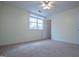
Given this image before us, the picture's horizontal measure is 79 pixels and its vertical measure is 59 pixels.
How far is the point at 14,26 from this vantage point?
19.2 feet

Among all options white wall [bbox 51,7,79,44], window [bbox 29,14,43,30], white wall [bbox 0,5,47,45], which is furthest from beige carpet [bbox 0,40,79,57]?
window [bbox 29,14,43,30]

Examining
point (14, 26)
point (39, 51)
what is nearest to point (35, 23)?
point (14, 26)

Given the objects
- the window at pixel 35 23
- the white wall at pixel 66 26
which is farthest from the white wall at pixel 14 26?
the white wall at pixel 66 26

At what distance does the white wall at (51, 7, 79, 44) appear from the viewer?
614cm

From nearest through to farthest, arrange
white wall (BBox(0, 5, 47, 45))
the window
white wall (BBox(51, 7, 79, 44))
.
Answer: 1. white wall (BBox(0, 5, 47, 45))
2. white wall (BBox(51, 7, 79, 44))
3. the window

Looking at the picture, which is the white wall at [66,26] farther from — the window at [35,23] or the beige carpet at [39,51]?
the beige carpet at [39,51]

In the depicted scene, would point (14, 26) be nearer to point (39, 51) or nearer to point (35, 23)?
point (35, 23)

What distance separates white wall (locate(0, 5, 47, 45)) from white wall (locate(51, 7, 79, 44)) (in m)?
2.00

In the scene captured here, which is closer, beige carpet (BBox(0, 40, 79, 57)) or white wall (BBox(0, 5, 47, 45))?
beige carpet (BBox(0, 40, 79, 57))

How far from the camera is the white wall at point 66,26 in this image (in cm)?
614

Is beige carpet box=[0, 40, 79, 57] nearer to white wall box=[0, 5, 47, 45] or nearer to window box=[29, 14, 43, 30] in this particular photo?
white wall box=[0, 5, 47, 45]

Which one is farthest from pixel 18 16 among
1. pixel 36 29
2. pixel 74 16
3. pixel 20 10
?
pixel 74 16

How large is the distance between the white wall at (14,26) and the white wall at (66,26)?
1999 millimetres

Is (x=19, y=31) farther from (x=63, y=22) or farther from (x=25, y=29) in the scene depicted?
(x=63, y=22)
